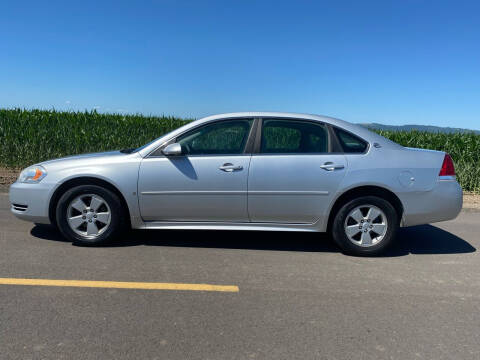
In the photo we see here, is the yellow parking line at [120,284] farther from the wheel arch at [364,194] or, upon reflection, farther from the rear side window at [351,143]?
the rear side window at [351,143]

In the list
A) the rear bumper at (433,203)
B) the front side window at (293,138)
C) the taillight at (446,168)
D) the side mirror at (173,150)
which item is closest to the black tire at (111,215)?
the side mirror at (173,150)

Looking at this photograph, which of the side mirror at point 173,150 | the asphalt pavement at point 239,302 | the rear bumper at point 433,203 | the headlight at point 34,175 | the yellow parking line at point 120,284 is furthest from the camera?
the headlight at point 34,175

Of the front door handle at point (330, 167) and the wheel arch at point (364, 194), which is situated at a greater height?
the front door handle at point (330, 167)

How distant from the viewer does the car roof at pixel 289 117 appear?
466 centimetres

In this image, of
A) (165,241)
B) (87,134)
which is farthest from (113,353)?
(87,134)

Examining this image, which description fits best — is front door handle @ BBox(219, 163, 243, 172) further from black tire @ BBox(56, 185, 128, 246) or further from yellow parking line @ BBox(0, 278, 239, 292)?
yellow parking line @ BBox(0, 278, 239, 292)

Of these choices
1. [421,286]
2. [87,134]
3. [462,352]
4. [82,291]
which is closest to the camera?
[462,352]

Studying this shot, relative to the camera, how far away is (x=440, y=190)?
15.0ft

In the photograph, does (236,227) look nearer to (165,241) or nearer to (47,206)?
(165,241)

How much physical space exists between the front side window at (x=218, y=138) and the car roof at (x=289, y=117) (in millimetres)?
69

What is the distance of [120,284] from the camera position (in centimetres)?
356

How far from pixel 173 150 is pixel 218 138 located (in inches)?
22.6

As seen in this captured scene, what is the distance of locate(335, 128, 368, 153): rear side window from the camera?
4641 mm

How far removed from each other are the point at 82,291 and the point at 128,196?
4.69 ft
